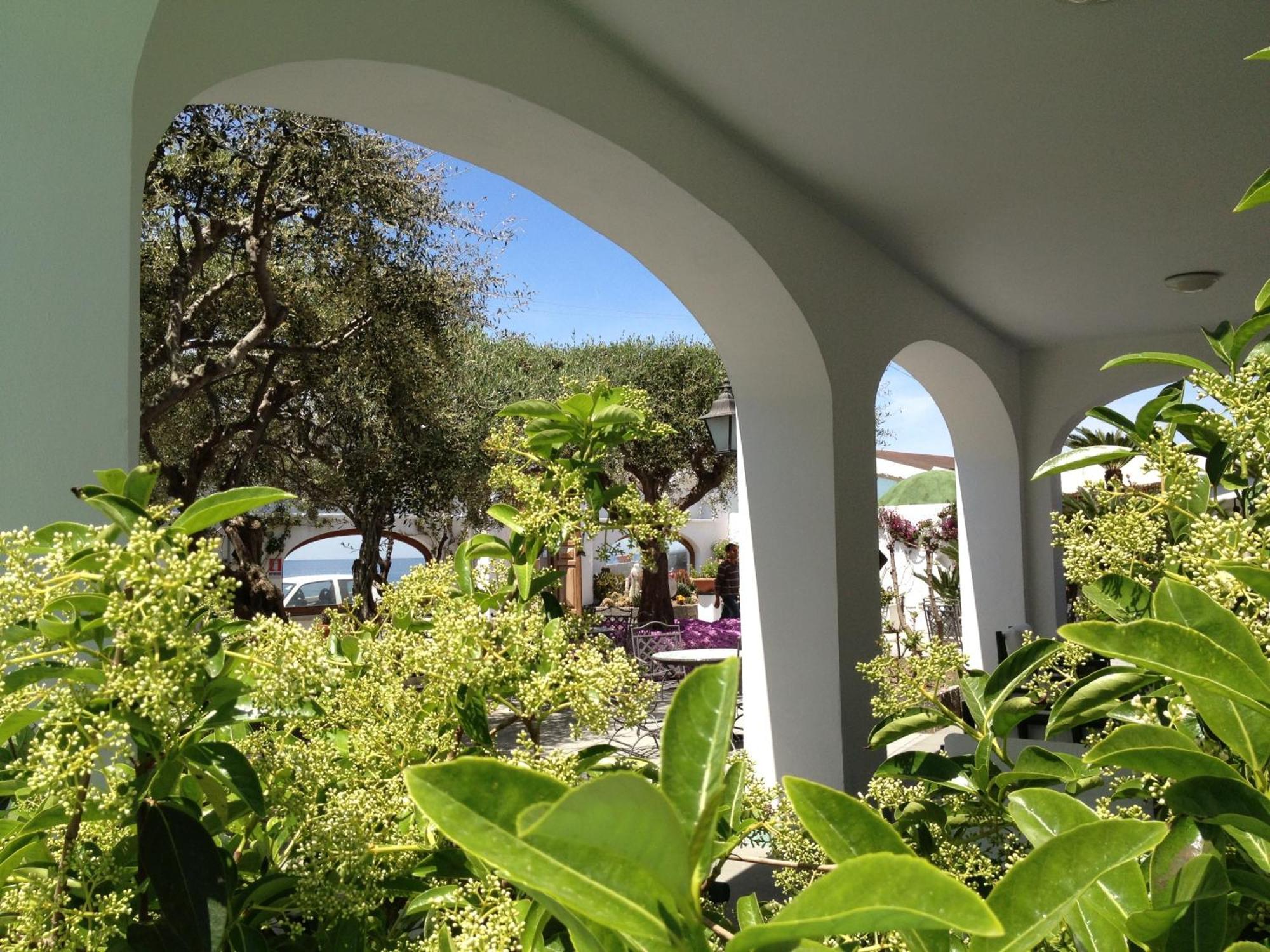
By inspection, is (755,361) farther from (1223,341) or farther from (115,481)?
(115,481)

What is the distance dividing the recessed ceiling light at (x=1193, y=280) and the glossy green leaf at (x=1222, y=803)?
649 centimetres

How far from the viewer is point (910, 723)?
1021 mm

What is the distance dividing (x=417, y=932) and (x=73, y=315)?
3.57ft

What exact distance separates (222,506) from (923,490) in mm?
15097

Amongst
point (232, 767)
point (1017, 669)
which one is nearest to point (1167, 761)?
point (1017, 669)

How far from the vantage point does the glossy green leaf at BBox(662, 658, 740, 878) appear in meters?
0.40

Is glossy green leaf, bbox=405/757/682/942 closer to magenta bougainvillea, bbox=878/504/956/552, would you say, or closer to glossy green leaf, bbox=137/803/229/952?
glossy green leaf, bbox=137/803/229/952

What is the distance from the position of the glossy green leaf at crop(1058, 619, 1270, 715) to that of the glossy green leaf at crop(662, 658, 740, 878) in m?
0.19

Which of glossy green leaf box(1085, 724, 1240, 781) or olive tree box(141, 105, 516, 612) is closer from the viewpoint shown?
glossy green leaf box(1085, 724, 1240, 781)

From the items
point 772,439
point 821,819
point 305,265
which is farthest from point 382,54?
point 305,265

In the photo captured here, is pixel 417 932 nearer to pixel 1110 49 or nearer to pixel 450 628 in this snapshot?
pixel 450 628

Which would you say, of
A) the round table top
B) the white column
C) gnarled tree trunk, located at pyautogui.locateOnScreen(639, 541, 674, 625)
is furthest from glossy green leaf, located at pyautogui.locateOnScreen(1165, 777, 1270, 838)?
gnarled tree trunk, located at pyautogui.locateOnScreen(639, 541, 674, 625)

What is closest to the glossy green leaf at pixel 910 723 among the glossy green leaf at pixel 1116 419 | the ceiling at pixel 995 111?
the glossy green leaf at pixel 1116 419

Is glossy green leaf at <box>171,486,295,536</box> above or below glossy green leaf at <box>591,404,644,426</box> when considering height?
below
